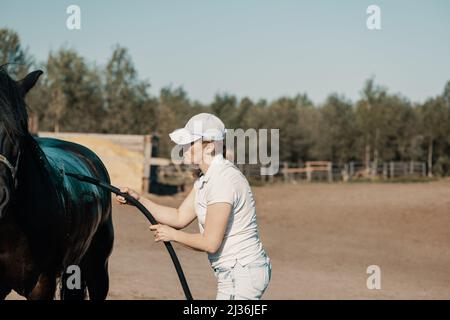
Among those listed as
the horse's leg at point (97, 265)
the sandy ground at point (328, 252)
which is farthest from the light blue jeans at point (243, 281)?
the sandy ground at point (328, 252)

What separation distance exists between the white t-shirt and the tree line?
31.5 m

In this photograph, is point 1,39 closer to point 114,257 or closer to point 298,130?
point 298,130

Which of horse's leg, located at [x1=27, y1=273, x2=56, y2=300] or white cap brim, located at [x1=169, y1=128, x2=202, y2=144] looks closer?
white cap brim, located at [x1=169, y1=128, x2=202, y2=144]

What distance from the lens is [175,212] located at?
360 centimetres

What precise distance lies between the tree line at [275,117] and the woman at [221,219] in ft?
103

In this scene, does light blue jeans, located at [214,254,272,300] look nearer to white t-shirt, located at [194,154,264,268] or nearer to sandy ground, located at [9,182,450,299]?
white t-shirt, located at [194,154,264,268]

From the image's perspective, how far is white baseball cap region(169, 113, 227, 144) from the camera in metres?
3.12

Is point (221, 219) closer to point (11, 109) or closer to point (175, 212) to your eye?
point (175, 212)

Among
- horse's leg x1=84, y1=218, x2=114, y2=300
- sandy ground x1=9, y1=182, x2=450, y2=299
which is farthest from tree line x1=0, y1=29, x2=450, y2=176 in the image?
horse's leg x1=84, y1=218, x2=114, y2=300

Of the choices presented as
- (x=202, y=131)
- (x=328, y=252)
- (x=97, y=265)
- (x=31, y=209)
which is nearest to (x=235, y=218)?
(x=202, y=131)

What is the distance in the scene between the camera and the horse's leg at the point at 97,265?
5.14 m

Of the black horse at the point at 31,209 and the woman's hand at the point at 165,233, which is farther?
the black horse at the point at 31,209

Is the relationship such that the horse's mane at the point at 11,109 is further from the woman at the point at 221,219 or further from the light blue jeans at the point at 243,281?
the light blue jeans at the point at 243,281
